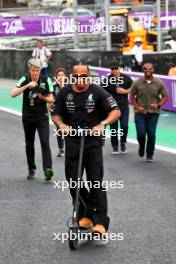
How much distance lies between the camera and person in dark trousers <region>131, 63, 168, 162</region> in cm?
1491

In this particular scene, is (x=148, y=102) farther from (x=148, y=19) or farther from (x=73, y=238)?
(x=148, y=19)

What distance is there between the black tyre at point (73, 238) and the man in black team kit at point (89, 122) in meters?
0.23

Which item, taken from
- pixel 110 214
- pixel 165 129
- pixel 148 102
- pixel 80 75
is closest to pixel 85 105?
pixel 80 75

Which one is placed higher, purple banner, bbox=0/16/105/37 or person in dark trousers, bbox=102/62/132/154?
person in dark trousers, bbox=102/62/132/154

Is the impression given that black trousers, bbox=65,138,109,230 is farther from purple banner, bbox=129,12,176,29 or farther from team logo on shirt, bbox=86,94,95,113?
purple banner, bbox=129,12,176,29

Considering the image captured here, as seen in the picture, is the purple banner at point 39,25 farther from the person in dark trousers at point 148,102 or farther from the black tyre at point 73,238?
the black tyre at point 73,238

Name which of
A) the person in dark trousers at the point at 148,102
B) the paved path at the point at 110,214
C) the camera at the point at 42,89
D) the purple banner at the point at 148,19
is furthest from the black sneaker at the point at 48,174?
the purple banner at the point at 148,19

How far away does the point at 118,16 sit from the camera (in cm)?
3731

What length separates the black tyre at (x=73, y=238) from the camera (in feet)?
28.0

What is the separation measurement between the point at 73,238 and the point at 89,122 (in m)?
1.24

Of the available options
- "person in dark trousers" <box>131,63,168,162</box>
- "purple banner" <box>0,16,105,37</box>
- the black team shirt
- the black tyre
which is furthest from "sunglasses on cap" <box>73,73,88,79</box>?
"purple banner" <box>0,16,105,37</box>

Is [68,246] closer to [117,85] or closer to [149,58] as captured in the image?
[117,85]

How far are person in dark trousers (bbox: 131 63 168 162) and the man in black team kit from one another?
19.8 ft

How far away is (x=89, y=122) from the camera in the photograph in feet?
29.0
